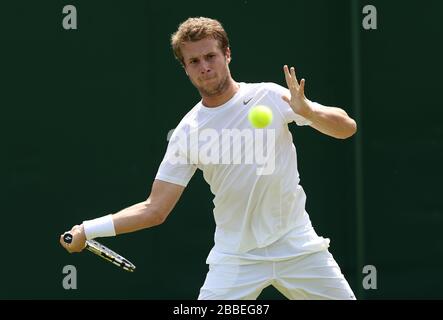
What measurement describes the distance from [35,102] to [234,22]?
132 centimetres

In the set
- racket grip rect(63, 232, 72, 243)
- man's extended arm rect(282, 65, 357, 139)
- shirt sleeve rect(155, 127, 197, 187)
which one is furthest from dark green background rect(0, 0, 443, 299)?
man's extended arm rect(282, 65, 357, 139)

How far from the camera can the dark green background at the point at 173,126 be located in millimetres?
7156

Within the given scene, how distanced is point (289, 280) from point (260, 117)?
2.54 ft

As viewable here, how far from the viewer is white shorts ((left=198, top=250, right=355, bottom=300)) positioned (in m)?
5.44

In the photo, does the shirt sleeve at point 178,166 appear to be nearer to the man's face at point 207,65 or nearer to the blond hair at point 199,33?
the man's face at point 207,65

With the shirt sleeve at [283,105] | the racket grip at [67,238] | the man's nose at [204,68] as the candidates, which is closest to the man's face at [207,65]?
the man's nose at [204,68]

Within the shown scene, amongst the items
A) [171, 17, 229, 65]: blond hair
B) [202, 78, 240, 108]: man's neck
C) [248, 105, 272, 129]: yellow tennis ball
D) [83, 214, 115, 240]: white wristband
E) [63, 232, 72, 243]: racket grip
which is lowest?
[63, 232, 72, 243]: racket grip

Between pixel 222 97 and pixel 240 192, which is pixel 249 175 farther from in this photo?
pixel 222 97

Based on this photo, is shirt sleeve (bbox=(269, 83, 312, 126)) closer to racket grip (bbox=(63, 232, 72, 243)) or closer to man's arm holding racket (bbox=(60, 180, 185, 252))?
man's arm holding racket (bbox=(60, 180, 185, 252))

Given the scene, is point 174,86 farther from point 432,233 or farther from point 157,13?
point 432,233

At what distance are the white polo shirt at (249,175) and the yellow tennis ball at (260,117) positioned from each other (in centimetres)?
10

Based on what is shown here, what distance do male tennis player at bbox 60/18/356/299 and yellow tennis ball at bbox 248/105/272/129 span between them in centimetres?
9
